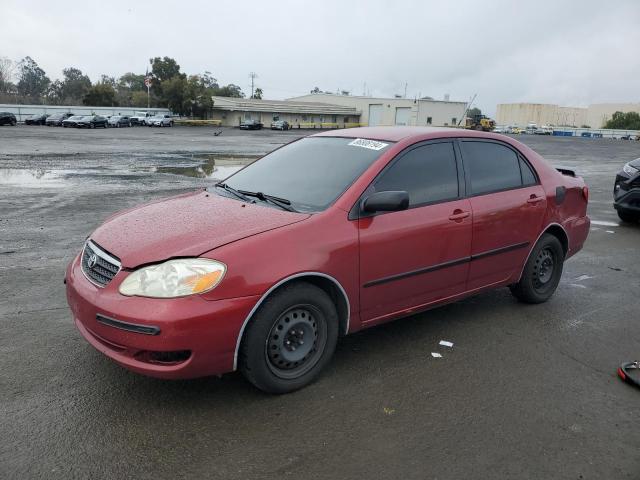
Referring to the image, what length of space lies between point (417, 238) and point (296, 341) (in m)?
1.19

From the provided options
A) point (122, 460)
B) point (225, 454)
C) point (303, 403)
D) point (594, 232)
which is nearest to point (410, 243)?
point (303, 403)

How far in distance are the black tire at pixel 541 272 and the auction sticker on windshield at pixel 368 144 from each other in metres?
→ 1.95

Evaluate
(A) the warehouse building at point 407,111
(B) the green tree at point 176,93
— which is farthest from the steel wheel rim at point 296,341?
(B) the green tree at point 176,93

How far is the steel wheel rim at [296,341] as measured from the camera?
3.25 metres

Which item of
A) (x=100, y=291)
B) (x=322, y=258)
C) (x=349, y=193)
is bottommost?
(x=100, y=291)

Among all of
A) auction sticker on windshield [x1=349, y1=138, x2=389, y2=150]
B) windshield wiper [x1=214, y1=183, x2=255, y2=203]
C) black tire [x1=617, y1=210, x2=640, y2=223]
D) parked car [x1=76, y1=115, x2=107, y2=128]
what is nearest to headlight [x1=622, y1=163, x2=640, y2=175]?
black tire [x1=617, y1=210, x2=640, y2=223]

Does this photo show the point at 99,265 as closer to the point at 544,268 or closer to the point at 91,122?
the point at 544,268

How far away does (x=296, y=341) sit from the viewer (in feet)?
11.1

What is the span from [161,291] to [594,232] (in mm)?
7915

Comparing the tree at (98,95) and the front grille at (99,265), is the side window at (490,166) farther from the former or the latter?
the tree at (98,95)

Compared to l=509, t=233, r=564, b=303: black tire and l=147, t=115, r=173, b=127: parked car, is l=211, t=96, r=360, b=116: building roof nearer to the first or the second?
l=147, t=115, r=173, b=127: parked car

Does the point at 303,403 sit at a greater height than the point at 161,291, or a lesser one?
lesser

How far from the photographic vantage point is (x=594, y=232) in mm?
8664

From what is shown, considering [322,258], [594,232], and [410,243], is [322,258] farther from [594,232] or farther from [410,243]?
[594,232]
